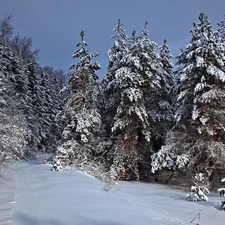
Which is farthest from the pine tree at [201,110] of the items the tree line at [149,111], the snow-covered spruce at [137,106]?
the snow-covered spruce at [137,106]

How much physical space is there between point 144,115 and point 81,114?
166 inches

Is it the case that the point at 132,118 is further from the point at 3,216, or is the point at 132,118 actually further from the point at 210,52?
the point at 3,216

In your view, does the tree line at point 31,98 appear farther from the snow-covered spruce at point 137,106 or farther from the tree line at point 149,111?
the snow-covered spruce at point 137,106

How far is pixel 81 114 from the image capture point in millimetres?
17688

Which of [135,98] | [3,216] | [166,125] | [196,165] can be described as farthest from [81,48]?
[3,216]

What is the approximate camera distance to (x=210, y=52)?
44.6ft

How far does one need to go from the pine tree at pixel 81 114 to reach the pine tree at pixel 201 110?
5.41 metres

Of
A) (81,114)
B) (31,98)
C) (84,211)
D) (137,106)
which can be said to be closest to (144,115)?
(137,106)

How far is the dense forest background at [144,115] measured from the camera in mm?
13312

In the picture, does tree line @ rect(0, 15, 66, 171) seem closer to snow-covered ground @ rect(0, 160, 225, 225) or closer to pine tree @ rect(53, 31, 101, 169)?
pine tree @ rect(53, 31, 101, 169)

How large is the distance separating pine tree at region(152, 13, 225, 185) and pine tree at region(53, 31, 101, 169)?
5.41m

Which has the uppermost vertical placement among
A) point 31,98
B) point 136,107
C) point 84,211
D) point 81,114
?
point 31,98

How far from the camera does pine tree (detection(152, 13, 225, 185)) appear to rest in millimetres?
13039

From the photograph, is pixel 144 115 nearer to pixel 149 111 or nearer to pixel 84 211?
pixel 149 111
